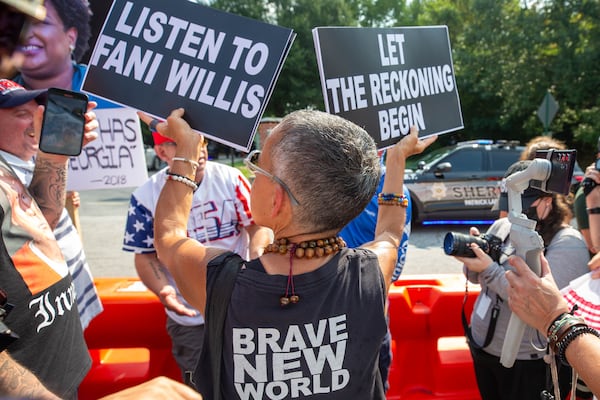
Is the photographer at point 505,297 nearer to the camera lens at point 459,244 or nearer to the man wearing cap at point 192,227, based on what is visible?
the camera lens at point 459,244

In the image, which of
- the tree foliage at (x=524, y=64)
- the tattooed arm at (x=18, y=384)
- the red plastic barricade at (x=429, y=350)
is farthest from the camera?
the tree foliage at (x=524, y=64)

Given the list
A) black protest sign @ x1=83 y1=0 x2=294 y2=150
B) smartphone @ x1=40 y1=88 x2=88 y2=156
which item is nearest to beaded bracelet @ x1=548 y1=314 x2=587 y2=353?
black protest sign @ x1=83 y1=0 x2=294 y2=150

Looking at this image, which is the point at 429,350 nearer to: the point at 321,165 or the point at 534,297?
the point at 534,297

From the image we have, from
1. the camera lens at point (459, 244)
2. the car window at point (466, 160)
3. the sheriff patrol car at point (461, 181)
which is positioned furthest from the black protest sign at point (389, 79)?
the car window at point (466, 160)

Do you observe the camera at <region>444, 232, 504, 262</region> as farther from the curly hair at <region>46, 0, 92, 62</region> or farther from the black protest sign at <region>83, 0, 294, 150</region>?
the curly hair at <region>46, 0, 92, 62</region>

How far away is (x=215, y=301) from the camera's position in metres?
1.28

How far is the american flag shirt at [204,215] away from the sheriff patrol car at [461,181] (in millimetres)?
7003

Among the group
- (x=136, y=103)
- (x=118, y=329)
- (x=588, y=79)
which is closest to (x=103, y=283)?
(x=118, y=329)

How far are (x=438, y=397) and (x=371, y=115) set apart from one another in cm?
216

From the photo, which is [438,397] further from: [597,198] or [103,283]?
Answer: [103,283]

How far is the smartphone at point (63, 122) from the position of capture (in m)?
1.78

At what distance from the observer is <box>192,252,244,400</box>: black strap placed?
4.18ft

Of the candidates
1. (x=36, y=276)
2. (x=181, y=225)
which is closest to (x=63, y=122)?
(x=36, y=276)

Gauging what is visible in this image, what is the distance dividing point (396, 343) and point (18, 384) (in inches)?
104
